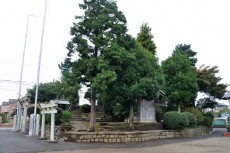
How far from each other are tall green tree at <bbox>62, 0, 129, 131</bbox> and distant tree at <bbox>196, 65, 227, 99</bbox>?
54.5 feet

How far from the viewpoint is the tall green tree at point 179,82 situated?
83.7ft

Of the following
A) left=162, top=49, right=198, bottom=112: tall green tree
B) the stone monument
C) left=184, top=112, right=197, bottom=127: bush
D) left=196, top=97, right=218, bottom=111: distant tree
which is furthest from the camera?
left=196, top=97, right=218, bottom=111: distant tree

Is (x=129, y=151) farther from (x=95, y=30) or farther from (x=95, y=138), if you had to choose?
(x=95, y=30)

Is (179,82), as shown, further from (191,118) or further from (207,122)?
(207,122)

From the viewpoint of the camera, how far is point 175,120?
22391 mm

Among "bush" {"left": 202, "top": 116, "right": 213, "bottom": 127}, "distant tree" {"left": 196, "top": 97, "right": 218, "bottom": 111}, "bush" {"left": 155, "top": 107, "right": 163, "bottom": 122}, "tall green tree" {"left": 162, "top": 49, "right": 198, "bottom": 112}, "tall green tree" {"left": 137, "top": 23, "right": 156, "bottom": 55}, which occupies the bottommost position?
"bush" {"left": 202, "top": 116, "right": 213, "bottom": 127}

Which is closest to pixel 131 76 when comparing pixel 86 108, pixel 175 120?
pixel 175 120

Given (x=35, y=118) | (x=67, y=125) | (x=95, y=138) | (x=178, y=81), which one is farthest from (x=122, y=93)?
(x=178, y=81)

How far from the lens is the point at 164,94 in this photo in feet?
89.9

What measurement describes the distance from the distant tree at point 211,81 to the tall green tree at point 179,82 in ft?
17.0

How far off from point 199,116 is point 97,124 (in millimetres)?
12041

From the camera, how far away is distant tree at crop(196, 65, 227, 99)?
31234 mm

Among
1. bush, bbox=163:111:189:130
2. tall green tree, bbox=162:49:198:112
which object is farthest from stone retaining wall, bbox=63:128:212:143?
tall green tree, bbox=162:49:198:112

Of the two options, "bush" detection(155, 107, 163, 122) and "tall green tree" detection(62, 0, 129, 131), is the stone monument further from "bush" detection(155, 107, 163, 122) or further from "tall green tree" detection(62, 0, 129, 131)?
"tall green tree" detection(62, 0, 129, 131)
